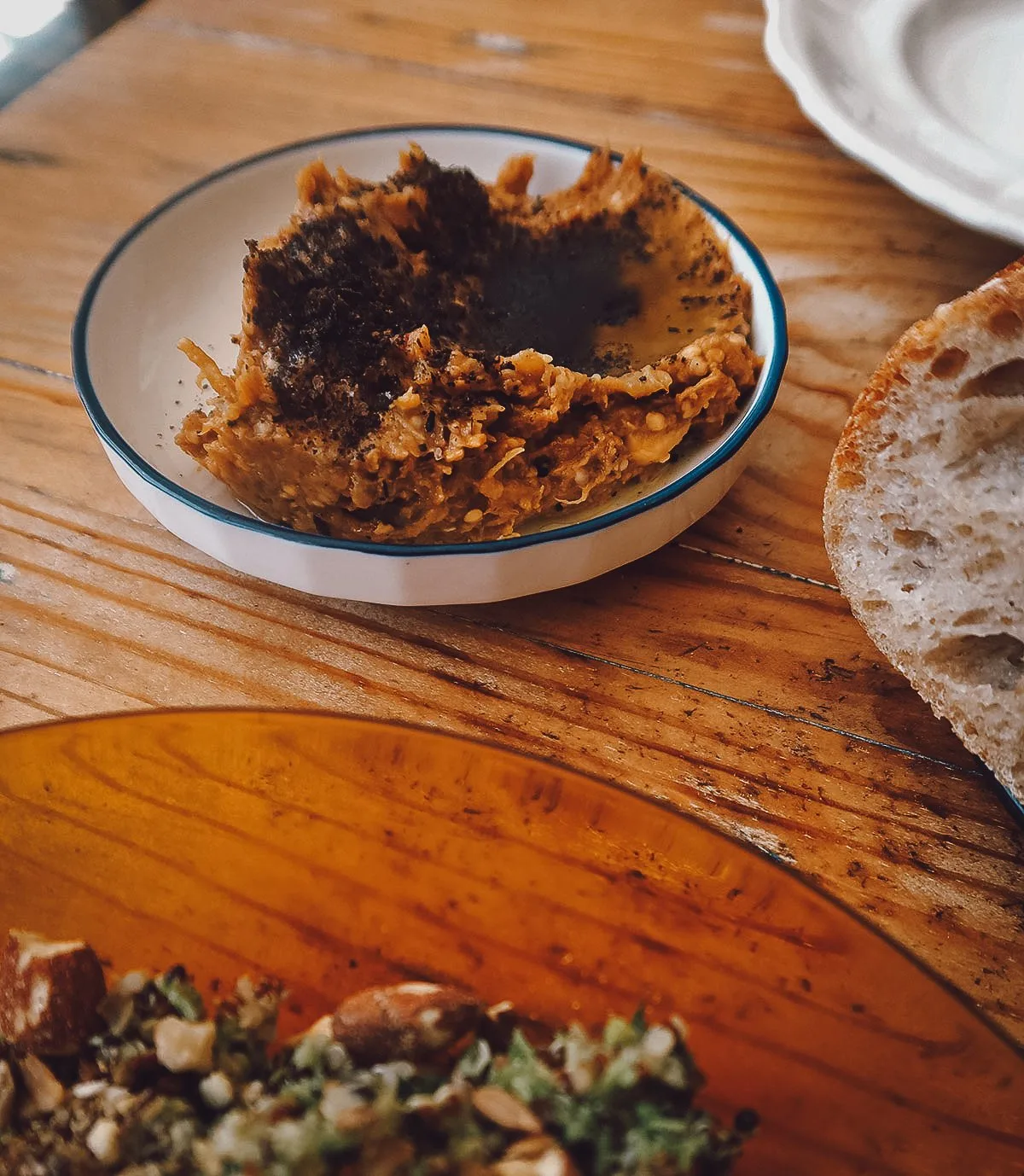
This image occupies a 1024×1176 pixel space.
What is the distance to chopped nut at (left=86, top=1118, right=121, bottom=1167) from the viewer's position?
0.48 metres

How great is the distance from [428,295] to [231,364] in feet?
0.84

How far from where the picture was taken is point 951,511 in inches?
29.1

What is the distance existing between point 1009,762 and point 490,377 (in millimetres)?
494

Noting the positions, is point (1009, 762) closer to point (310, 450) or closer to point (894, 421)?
point (894, 421)

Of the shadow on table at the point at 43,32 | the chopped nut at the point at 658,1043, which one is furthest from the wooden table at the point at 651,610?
the chopped nut at the point at 658,1043

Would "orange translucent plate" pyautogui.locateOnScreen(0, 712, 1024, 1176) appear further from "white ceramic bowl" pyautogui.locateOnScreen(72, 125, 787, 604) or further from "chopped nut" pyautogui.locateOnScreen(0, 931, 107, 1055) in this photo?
"white ceramic bowl" pyautogui.locateOnScreen(72, 125, 787, 604)

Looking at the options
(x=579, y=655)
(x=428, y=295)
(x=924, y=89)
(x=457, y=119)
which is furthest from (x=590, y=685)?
(x=457, y=119)

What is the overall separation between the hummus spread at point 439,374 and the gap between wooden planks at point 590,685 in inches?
3.8

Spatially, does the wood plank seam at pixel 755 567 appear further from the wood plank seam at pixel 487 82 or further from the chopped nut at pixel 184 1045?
the wood plank seam at pixel 487 82

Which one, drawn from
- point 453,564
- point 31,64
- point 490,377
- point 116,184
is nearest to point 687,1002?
point 453,564

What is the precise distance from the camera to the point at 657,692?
88cm

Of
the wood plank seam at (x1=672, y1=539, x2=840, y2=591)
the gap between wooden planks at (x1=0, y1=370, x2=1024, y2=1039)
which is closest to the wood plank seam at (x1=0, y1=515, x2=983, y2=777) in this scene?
the gap between wooden planks at (x1=0, y1=370, x2=1024, y2=1039)

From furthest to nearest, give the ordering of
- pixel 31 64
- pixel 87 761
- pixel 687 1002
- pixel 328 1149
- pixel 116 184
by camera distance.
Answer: pixel 31 64
pixel 116 184
pixel 87 761
pixel 687 1002
pixel 328 1149

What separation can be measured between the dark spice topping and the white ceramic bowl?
120mm
